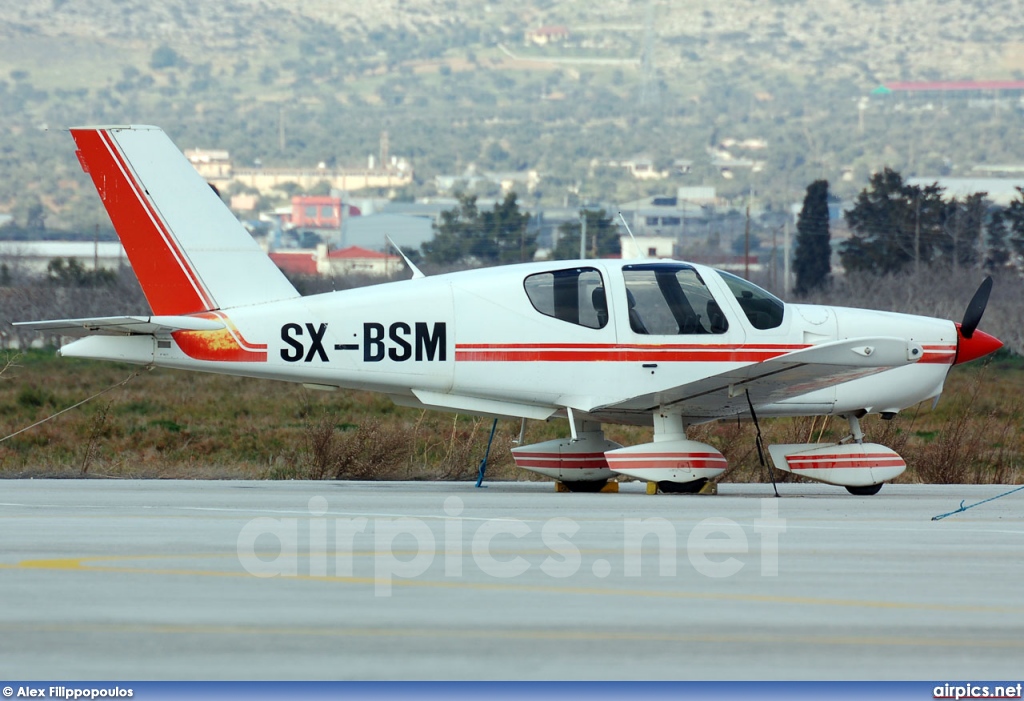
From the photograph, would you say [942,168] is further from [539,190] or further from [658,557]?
[658,557]

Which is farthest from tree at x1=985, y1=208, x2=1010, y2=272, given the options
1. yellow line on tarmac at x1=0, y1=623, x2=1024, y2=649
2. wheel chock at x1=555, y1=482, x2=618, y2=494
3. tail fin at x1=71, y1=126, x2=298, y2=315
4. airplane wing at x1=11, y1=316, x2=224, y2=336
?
yellow line on tarmac at x1=0, y1=623, x2=1024, y2=649

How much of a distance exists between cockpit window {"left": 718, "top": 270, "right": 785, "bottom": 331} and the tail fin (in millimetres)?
3977

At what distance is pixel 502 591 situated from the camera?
7418 mm

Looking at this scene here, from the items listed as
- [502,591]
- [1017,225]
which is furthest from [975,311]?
[1017,225]

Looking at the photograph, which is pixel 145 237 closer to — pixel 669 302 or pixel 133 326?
pixel 133 326

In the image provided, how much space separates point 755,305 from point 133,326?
5.32 m

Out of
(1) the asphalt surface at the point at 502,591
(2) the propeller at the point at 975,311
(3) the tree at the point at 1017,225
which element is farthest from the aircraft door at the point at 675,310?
(3) the tree at the point at 1017,225

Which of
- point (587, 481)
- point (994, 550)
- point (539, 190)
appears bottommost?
point (539, 190)

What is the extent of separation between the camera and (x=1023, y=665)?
6.07m

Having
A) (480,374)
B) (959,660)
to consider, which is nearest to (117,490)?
(480,374)

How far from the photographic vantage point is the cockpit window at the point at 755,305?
13.5 meters

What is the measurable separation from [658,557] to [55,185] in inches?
6673

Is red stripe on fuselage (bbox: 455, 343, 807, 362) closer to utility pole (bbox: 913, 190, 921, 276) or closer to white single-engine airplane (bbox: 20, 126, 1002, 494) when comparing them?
white single-engine airplane (bbox: 20, 126, 1002, 494)

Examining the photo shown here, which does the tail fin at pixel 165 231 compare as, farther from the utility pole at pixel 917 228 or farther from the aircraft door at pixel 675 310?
the utility pole at pixel 917 228
